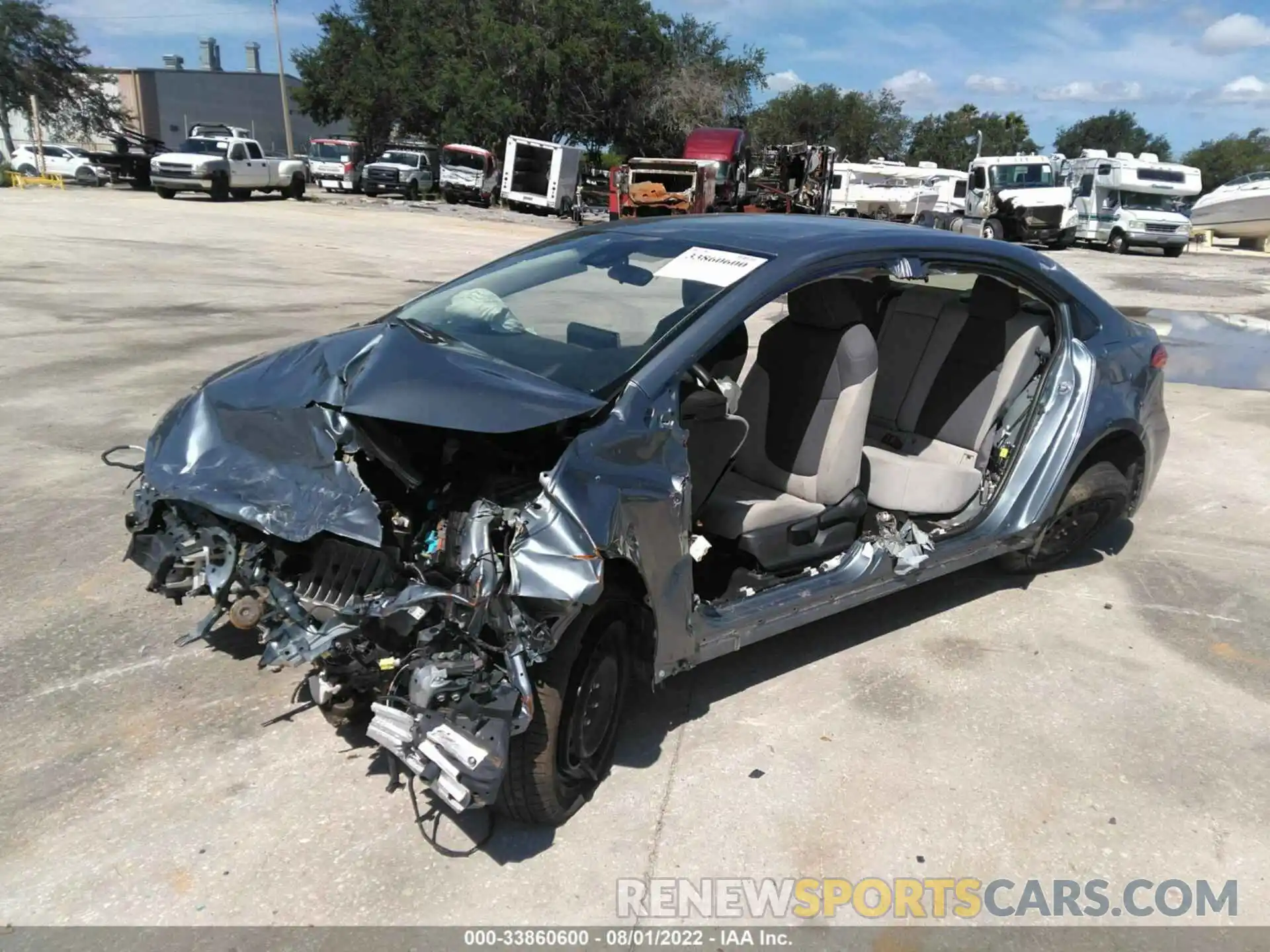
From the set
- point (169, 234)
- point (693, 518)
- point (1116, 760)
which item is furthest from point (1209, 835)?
point (169, 234)

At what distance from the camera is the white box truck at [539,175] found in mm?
32125

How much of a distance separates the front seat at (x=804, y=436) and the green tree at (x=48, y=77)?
178 feet

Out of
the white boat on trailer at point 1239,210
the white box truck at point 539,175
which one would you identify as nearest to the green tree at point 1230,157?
the white boat on trailer at point 1239,210

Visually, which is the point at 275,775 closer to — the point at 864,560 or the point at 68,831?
the point at 68,831

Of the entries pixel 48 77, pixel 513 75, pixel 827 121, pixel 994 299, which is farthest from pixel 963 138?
pixel 994 299

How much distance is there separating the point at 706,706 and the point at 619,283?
1.65 meters

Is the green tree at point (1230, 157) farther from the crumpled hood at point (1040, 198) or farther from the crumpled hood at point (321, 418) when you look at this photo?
the crumpled hood at point (321, 418)

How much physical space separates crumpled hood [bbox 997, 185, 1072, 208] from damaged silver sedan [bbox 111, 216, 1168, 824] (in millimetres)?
25910

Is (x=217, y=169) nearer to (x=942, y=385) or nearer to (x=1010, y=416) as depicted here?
(x=942, y=385)

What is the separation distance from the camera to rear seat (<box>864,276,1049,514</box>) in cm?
411

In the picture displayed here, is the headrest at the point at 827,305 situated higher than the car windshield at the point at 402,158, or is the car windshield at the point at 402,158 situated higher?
the headrest at the point at 827,305

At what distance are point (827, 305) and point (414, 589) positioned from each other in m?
2.04

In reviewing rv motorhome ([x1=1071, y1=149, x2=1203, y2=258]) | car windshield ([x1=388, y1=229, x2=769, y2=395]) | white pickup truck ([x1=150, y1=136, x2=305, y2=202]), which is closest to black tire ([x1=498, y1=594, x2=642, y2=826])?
car windshield ([x1=388, y1=229, x2=769, y2=395])

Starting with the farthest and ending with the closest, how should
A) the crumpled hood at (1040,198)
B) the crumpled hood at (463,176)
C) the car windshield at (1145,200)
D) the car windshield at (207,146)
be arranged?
the crumpled hood at (463,176), the car windshield at (207,146), the car windshield at (1145,200), the crumpled hood at (1040,198)
